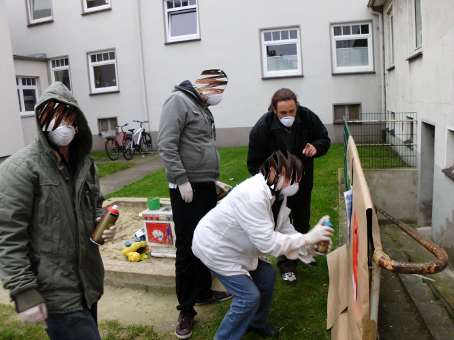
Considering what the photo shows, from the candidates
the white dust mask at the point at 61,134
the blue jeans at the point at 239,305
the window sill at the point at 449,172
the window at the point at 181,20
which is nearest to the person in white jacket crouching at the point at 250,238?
the blue jeans at the point at 239,305

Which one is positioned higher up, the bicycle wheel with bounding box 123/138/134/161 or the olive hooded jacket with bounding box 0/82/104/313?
the olive hooded jacket with bounding box 0/82/104/313

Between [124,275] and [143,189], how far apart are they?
4.90 metres

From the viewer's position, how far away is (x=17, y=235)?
2172 millimetres

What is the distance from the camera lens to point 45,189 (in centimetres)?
229

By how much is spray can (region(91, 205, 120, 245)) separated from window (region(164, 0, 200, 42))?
44.7 feet

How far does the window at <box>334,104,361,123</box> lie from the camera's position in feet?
48.0

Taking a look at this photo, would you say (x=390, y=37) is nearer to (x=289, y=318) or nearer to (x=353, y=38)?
→ (x=353, y=38)

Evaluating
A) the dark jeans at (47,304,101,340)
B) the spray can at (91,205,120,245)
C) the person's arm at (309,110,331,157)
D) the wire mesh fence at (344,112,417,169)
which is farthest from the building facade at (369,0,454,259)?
the dark jeans at (47,304,101,340)

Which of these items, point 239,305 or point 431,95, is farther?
point 431,95

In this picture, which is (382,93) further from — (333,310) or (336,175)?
(333,310)

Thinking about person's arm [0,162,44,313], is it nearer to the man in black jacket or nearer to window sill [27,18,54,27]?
the man in black jacket

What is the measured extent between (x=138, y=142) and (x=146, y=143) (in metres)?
0.56

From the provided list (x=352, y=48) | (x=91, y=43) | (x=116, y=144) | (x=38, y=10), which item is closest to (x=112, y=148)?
(x=116, y=144)

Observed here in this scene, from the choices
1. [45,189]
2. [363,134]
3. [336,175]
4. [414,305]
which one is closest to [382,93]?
[363,134]
